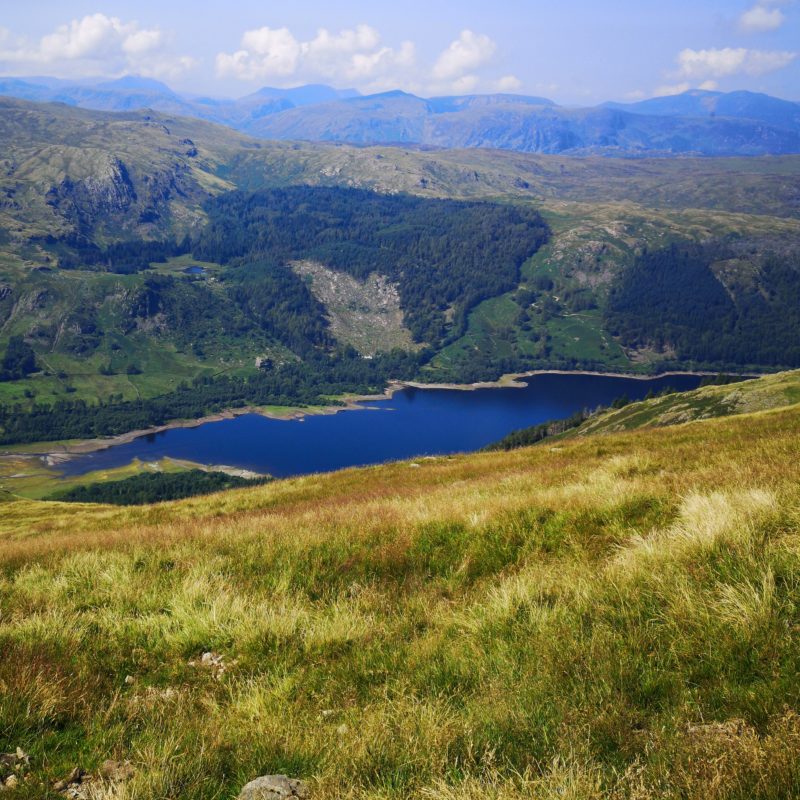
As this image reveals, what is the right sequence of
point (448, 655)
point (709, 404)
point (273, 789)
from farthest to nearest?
1. point (709, 404)
2. point (448, 655)
3. point (273, 789)

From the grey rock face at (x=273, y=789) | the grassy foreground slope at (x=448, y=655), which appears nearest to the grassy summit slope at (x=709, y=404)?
the grassy foreground slope at (x=448, y=655)

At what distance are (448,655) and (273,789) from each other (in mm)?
2529

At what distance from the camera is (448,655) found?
677cm

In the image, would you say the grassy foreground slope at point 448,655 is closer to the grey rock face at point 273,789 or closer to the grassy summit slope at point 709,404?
the grey rock face at point 273,789

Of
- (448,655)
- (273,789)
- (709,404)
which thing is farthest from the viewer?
(709,404)

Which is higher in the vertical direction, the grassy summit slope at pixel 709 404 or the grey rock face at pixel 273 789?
the grey rock face at pixel 273 789

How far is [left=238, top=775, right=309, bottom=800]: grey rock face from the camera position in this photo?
15.6ft

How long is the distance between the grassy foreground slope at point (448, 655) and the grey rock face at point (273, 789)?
16 cm

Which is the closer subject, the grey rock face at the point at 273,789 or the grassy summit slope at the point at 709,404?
the grey rock face at the point at 273,789

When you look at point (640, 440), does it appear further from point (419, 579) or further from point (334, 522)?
point (419, 579)

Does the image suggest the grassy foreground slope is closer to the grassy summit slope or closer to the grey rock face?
the grey rock face

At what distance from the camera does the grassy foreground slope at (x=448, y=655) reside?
4.81 m

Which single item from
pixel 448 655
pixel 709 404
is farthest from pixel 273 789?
pixel 709 404

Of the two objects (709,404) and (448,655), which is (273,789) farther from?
(709,404)
